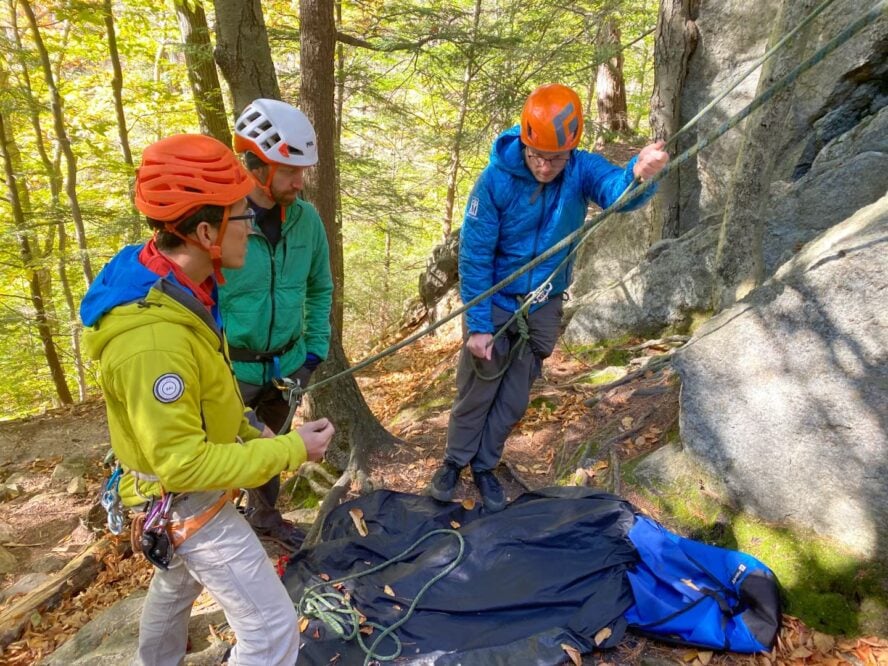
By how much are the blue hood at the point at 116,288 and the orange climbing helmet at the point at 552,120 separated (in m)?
2.00

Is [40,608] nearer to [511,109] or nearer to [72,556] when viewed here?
[72,556]

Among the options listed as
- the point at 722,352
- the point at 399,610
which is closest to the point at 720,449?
the point at 722,352

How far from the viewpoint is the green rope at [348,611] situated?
2744 mm

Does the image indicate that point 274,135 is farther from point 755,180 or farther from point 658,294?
point 658,294

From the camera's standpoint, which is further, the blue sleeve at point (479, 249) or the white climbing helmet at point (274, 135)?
the blue sleeve at point (479, 249)

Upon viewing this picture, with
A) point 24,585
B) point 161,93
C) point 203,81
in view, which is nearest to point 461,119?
point 203,81

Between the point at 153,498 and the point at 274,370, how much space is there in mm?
1304

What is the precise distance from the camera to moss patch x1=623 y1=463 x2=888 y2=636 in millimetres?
2613

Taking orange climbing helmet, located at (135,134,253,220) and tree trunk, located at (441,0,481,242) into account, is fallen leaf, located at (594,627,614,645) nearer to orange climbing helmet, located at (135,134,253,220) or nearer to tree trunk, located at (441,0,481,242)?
orange climbing helmet, located at (135,134,253,220)

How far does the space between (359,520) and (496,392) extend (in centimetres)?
130

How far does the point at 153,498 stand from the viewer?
1.99 metres

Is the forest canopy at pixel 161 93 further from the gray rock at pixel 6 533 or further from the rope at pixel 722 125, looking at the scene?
the gray rock at pixel 6 533

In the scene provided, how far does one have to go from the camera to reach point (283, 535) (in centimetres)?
394

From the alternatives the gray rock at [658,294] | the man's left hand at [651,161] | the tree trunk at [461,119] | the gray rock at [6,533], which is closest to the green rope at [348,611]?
the man's left hand at [651,161]
